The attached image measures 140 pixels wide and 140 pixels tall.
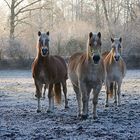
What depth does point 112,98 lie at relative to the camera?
1235cm

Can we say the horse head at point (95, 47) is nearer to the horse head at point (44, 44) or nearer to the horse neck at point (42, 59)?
the horse head at point (44, 44)

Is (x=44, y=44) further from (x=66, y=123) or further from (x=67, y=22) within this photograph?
(x=67, y=22)

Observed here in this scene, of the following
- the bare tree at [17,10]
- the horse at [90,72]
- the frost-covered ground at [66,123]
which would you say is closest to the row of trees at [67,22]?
the bare tree at [17,10]

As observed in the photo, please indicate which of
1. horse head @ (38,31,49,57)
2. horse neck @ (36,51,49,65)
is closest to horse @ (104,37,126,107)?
horse neck @ (36,51,49,65)

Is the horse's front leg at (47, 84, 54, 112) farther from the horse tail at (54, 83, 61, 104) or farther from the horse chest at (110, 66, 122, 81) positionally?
the horse chest at (110, 66, 122, 81)

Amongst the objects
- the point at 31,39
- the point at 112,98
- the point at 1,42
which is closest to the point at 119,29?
the point at 31,39

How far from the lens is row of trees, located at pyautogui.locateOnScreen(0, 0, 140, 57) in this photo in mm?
33906

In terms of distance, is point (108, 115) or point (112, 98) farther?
point (112, 98)

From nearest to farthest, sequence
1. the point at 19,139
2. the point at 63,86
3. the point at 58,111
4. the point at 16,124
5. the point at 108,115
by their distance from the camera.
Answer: the point at 19,139 < the point at 16,124 < the point at 108,115 < the point at 58,111 < the point at 63,86

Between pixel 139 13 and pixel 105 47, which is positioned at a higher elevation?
pixel 139 13

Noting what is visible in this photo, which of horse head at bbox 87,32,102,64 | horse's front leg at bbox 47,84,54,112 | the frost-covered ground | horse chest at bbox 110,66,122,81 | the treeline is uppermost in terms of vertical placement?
the treeline

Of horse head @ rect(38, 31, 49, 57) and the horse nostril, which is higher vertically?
horse head @ rect(38, 31, 49, 57)

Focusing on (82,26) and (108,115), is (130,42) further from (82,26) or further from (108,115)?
(108,115)

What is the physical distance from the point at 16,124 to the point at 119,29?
3064cm
